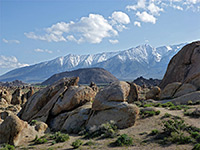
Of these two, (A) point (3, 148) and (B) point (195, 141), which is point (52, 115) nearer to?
(A) point (3, 148)

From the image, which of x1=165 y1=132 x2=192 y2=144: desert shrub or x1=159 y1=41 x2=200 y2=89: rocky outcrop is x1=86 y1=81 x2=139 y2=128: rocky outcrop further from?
x1=159 y1=41 x2=200 y2=89: rocky outcrop

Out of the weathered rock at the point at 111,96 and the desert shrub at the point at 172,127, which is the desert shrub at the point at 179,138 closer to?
the desert shrub at the point at 172,127

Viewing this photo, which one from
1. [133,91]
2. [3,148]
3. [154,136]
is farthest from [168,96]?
[3,148]

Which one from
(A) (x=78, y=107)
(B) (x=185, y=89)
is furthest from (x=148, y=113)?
(B) (x=185, y=89)

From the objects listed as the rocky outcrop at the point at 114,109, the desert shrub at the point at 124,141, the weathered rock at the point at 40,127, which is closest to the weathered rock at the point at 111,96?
the rocky outcrop at the point at 114,109

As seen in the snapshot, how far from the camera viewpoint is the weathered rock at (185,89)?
32509 millimetres

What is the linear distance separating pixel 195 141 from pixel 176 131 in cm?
166

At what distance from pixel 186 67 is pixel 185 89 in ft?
29.0

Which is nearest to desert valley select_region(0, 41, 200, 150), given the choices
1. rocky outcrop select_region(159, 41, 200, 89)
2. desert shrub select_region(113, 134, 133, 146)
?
desert shrub select_region(113, 134, 133, 146)

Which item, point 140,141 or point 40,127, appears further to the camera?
point 40,127

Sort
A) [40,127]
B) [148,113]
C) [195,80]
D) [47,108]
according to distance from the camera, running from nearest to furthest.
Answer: [40,127] < [148,113] < [47,108] < [195,80]

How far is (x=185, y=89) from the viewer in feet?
108

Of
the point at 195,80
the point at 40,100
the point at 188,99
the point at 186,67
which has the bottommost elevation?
the point at 188,99

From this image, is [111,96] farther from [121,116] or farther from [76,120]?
[76,120]
